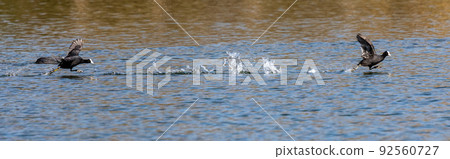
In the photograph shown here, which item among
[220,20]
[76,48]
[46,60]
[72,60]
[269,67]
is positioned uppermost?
[220,20]

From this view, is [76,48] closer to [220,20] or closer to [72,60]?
[72,60]

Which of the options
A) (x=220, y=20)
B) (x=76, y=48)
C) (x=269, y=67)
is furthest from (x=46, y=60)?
(x=220, y=20)

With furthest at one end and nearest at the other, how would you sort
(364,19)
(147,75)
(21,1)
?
(21,1)
(364,19)
(147,75)

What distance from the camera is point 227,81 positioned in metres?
23.1

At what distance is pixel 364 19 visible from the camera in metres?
39.0

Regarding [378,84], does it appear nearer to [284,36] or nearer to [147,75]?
[147,75]

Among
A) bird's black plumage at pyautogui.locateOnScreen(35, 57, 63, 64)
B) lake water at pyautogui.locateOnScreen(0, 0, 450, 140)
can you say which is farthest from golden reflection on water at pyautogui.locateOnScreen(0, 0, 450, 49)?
bird's black plumage at pyautogui.locateOnScreen(35, 57, 63, 64)

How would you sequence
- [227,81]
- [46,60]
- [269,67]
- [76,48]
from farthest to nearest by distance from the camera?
[269,67] → [76,48] → [46,60] → [227,81]

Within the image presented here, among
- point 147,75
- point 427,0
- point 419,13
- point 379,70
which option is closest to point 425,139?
point 379,70

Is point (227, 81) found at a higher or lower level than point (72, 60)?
lower

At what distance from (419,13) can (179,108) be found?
974 inches

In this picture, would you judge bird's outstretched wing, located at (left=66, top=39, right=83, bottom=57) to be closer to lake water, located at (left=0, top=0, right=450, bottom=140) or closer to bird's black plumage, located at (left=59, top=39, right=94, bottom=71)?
bird's black plumage, located at (left=59, top=39, right=94, bottom=71)

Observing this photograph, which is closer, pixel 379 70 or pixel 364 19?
pixel 379 70

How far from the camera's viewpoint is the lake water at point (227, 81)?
56.2ft
